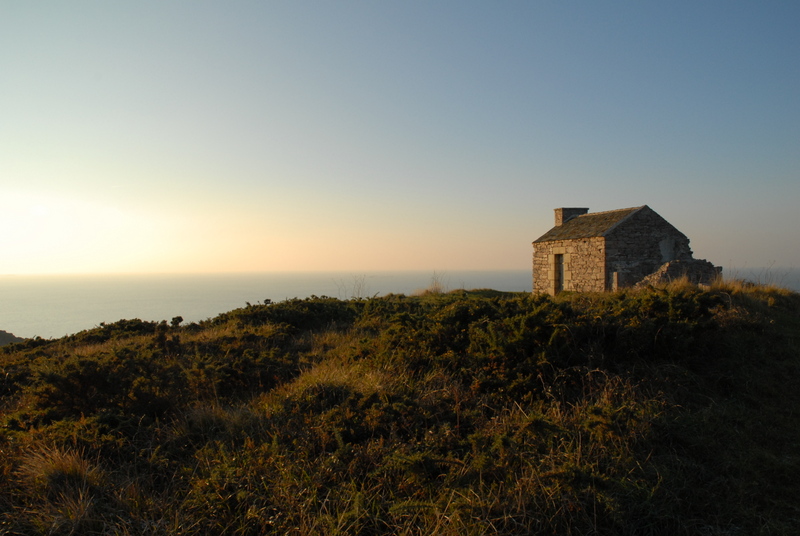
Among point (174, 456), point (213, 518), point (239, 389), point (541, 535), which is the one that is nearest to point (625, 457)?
point (541, 535)

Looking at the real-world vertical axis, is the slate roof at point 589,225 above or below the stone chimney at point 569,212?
below

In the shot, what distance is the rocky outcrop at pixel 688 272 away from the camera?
14.7 m

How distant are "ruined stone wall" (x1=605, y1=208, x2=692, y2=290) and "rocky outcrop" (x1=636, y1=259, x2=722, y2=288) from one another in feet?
3.26

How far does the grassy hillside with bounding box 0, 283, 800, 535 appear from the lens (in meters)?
3.40

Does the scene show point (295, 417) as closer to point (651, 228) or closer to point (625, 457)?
point (625, 457)

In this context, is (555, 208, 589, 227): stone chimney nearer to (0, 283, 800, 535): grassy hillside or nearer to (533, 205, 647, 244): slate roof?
(533, 205, 647, 244): slate roof

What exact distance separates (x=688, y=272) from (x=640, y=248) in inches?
73.6

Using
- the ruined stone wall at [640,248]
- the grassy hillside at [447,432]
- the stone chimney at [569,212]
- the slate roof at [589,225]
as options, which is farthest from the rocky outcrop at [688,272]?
the grassy hillside at [447,432]

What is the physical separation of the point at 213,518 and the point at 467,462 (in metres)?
2.10

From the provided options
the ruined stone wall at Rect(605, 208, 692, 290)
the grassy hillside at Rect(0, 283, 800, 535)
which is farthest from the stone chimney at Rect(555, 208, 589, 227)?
the grassy hillside at Rect(0, 283, 800, 535)

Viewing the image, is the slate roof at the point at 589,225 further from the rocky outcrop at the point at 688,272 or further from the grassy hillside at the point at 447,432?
the grassy hillside at the point at 447,432

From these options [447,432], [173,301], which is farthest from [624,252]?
[173,301]

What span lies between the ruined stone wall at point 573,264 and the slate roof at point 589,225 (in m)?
0.27

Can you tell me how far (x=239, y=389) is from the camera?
6.19 meters
